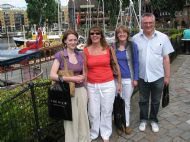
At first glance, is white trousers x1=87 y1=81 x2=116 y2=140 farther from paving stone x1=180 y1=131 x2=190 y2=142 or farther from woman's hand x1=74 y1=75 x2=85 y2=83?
paving stone x1=180 y1=131 x2=190 y2=142

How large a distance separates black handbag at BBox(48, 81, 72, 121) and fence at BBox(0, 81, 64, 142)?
40cm

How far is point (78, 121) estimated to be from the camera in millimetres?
4785

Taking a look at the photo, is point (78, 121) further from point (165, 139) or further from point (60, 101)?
point (165, 139)

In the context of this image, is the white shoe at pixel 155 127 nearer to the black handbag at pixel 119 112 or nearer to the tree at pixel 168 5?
the black handbag at pixel 119 112

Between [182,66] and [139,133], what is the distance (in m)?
7.75

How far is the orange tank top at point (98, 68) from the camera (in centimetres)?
471

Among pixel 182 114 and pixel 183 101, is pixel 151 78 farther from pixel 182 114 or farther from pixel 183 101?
pixel 183 101

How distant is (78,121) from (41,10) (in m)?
74.1

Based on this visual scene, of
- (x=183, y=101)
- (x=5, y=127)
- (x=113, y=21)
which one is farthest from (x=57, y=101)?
(x=113, y=21)

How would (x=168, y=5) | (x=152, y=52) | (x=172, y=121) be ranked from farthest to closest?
(x=168, y=5) → (x=172, y=121) → (x=152, y=52)

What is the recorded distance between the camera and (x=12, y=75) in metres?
12.3

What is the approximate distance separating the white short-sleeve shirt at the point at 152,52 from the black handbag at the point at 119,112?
609 millimetres

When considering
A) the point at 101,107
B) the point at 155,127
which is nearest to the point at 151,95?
the point at 155,127

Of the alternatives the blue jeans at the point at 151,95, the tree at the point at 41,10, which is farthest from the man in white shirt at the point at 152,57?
the tree at the point at 41,10
